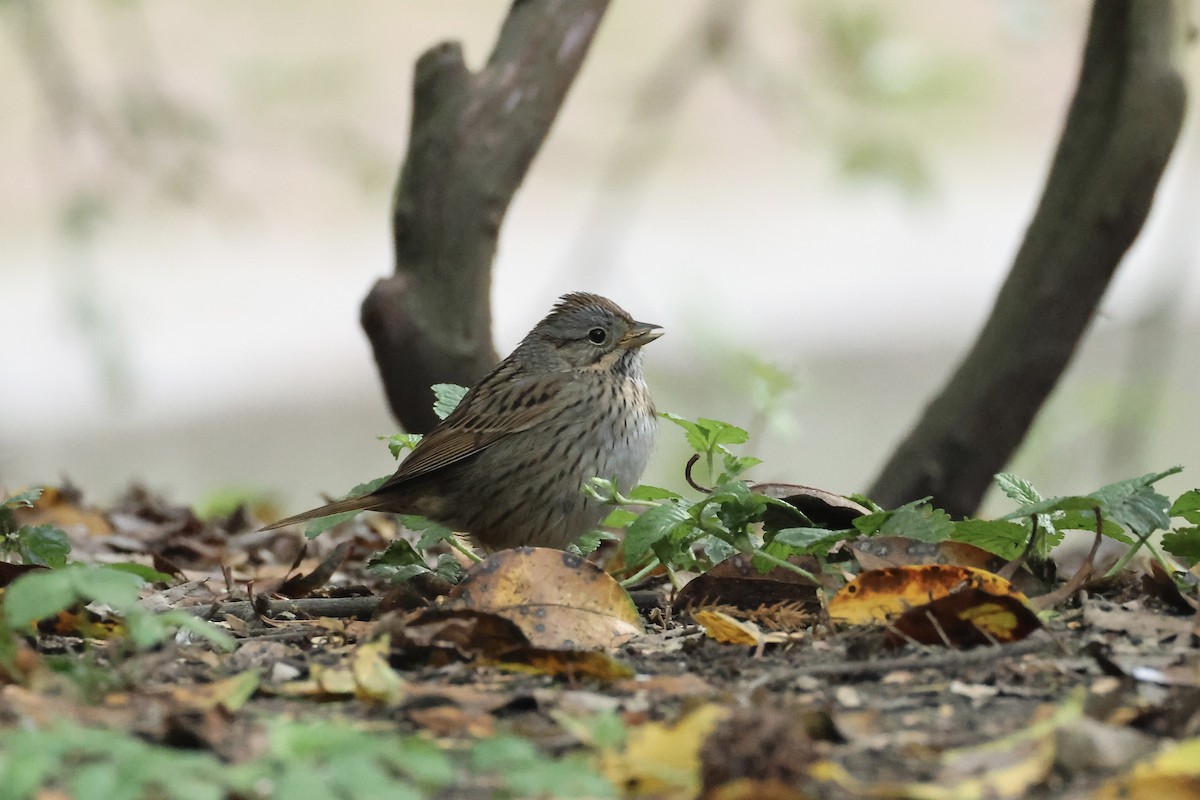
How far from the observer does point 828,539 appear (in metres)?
2.93

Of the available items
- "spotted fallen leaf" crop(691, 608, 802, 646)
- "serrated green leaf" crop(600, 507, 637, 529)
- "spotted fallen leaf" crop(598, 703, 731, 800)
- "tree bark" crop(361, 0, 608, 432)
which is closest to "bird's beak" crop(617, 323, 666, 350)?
"tree bark" crop(361, 0, 608, 432)

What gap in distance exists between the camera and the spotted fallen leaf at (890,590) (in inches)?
109

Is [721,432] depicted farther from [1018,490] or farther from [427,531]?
[427,531]

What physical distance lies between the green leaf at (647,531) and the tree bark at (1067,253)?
1971 millimetres

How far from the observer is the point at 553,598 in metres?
2.83

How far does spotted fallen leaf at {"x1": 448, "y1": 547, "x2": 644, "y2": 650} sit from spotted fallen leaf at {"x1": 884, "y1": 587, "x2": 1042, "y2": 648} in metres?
0.54

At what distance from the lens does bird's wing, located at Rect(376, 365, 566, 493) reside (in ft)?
13.7

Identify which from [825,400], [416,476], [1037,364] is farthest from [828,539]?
[825,400]

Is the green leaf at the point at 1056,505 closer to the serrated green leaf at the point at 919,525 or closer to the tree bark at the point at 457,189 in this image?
the serrated green leaf at the point at 919,525

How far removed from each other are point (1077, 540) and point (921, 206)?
155cm

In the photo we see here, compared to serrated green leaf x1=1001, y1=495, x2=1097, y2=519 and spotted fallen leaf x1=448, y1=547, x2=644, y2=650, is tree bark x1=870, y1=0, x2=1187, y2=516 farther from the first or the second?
spotted fallen leaf x1=448, y1=547, x2=644, y2=650

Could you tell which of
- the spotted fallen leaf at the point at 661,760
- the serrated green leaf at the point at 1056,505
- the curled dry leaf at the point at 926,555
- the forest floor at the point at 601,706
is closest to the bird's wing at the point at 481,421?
the forest floor at the point at 601,706

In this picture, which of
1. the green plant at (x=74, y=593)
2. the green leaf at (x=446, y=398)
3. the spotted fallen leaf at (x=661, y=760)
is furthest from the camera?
the green leaf at (x=446, y=398)

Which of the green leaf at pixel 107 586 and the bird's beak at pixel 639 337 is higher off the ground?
the bird's beak at pixel 639 337
